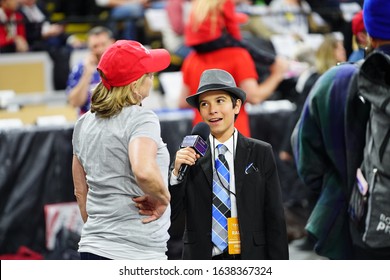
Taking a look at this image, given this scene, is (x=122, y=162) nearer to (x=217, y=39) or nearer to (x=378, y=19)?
(x=378, y=19)

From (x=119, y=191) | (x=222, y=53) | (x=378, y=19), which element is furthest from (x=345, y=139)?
(x=222, y=53)

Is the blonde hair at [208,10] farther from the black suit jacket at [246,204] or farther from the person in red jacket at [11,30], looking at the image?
the person in red jacket at [11,30]

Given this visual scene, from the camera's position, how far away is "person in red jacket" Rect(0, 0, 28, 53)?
893cm

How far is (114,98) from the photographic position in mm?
3357

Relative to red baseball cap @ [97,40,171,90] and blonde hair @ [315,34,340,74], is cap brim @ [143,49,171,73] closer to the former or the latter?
red baseball cap @ [97,40,171,90]

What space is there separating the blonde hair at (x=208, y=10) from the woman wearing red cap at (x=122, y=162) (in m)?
1.96

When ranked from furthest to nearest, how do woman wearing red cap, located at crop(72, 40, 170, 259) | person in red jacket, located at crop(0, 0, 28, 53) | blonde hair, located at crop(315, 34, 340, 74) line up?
person in red jacket, located at crop(0, 0, 28, 53)
blonde hair, located at crop(315, 34, 340, 74)
woman wearing red cap, located at crop(72, 40, 170, 259)

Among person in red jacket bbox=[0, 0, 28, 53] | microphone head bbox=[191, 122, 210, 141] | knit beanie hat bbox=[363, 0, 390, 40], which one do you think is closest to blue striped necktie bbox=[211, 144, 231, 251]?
microphone head bbox=[191, 122, 210, 141]

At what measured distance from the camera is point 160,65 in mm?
3414

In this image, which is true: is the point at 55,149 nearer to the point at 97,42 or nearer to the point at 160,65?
the point at 97,42

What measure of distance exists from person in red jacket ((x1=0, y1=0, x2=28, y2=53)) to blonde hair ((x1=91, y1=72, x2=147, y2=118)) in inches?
225

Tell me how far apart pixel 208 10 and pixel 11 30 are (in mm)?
4171

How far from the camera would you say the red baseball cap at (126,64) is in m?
3.35
